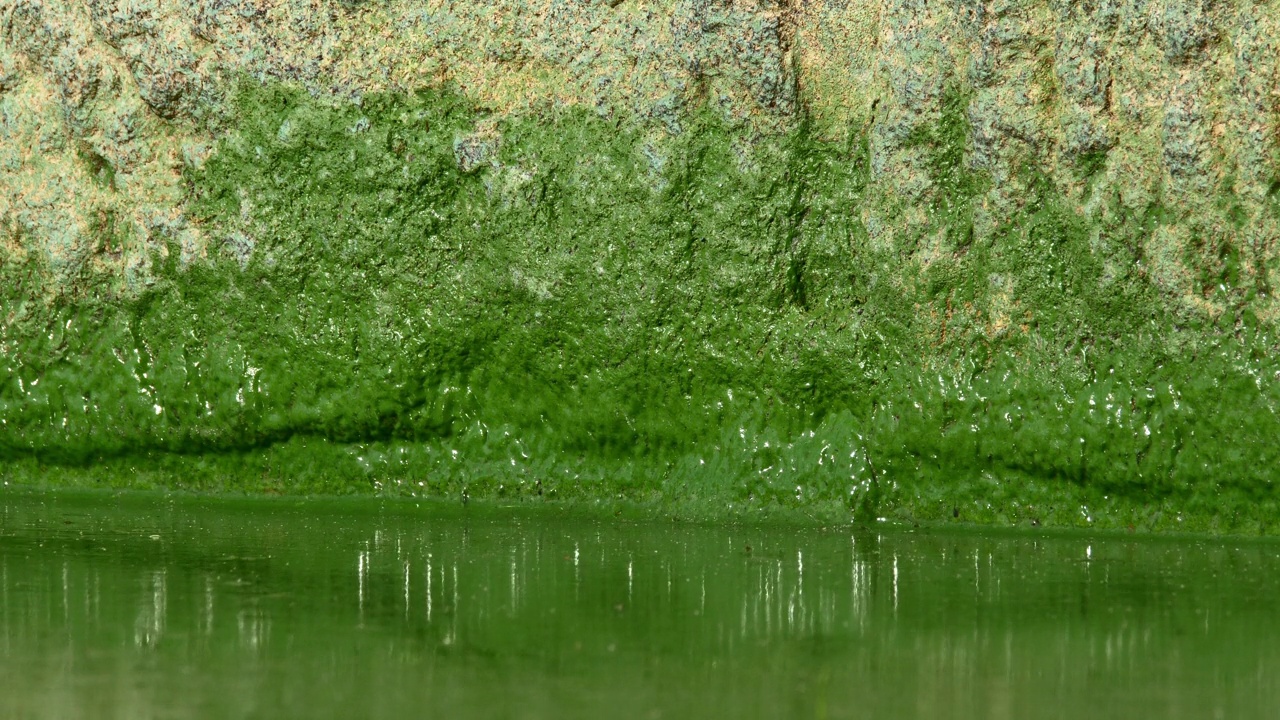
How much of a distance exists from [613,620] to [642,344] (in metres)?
1.57

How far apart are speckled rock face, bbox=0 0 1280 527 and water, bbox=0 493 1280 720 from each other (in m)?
0.37

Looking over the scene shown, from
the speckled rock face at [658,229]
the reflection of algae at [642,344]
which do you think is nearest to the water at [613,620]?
the reflection of algae at [642,344]

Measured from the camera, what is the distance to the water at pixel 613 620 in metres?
2.57

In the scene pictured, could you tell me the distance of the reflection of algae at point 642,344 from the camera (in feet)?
14.2

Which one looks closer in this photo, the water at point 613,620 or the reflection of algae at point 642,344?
the water at point 613,620

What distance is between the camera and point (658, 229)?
4.58 metres

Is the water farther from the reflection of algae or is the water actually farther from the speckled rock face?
the speckled rock face

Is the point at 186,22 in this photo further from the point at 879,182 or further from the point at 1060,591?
the point at 1060,591

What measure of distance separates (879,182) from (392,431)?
5.64 feet

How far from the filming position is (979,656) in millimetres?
2889

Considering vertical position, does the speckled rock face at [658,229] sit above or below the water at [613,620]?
above

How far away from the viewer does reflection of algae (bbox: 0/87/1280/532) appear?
434 cm

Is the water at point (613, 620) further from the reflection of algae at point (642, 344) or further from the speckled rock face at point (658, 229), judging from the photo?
the speckled rock face at point (658, 229)

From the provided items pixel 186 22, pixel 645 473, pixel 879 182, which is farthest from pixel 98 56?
pixel 879 182
